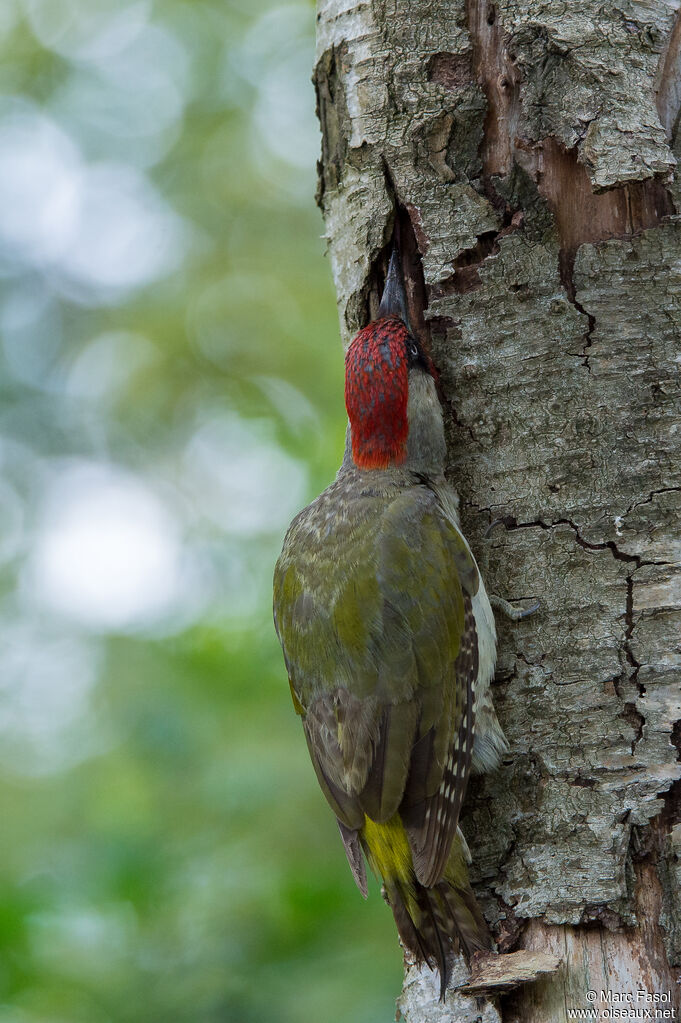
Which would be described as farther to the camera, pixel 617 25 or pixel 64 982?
pixel 64 982

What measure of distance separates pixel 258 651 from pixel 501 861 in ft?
8.07

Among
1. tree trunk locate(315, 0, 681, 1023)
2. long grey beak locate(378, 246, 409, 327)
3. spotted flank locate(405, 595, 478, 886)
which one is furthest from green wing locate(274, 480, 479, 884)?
long grey beak locate(378, 246, 409, 327)

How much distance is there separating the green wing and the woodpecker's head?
0.17 metres

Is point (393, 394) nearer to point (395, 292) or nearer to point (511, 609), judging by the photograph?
point (395, 292)

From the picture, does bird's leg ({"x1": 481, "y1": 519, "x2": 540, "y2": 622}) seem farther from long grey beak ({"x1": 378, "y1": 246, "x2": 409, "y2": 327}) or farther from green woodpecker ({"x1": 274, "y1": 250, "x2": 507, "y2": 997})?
long grey beak ({"x1": 378, "y1": 246, "x2": 409, "y2": 327})

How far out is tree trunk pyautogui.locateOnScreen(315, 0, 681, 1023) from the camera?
7.53 feet

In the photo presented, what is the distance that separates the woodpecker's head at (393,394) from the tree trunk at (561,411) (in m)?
0.08

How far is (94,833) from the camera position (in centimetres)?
400

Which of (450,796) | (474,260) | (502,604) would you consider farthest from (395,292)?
(450,796)

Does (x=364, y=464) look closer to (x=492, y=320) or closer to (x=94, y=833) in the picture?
(x=492, y=320)

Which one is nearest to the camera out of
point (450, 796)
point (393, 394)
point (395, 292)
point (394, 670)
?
point (450, 796)

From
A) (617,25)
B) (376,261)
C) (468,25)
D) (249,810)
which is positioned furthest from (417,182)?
(249,810)

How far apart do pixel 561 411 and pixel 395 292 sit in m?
0.64

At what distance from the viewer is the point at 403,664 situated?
2.70 meters
